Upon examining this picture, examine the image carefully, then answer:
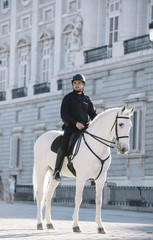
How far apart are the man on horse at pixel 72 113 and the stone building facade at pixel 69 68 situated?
24.0 meters

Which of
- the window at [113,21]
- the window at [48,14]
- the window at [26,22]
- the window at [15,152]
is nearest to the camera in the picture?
the window at [113,21]

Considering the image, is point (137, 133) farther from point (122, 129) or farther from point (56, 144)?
point (122, 129)

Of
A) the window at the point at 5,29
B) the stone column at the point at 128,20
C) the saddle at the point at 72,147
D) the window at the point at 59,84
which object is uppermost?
the window at the point at 5,29

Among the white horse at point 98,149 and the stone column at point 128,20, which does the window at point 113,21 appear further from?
the white horse at point 98,149

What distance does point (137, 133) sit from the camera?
38375 mm

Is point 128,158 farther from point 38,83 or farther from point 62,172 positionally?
point 62,172

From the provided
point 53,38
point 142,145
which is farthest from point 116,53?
point 53,38

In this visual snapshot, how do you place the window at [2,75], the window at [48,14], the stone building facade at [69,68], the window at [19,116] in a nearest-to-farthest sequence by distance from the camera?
the stone building facade at [69,68], the window at [48,14], the window at [19,116], the window at [2,75]

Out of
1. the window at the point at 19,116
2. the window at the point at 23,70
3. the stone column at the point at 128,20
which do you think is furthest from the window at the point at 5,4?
the stone column at the point at 128,20

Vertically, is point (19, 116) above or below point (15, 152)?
above

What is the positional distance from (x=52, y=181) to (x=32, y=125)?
36978 mm

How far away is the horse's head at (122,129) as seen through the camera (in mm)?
12773

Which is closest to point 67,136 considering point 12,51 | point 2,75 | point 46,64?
point 46,64

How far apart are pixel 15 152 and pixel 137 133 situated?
1616 centimetres
